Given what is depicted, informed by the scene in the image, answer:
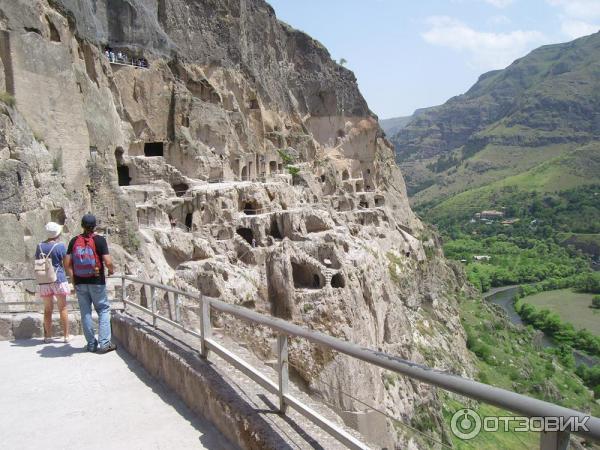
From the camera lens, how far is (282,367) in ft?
13.4

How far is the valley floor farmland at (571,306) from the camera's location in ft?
211

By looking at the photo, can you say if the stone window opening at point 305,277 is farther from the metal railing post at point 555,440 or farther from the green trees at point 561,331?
the green trees at point 561,331

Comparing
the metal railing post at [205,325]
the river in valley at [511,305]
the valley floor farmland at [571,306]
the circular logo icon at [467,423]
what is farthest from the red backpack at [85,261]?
the valley floor farmland at [571,306]

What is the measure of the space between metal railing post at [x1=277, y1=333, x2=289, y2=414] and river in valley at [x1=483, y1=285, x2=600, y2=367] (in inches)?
2125

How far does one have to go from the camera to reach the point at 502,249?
10862cm

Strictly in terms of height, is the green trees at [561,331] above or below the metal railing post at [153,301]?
below

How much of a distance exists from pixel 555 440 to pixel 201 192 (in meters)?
23.8

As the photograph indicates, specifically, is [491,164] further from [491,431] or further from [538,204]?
[491,431]

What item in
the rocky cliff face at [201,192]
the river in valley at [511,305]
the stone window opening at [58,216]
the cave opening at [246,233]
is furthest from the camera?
the river in valley at [511,305]

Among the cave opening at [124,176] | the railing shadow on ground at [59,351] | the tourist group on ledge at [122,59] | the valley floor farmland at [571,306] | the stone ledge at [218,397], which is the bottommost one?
the valley floor farmland at [571,306]

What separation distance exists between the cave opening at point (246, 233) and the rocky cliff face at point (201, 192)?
5 centimetres

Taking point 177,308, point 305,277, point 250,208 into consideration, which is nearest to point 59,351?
point 177,308

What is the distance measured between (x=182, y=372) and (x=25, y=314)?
4.21m

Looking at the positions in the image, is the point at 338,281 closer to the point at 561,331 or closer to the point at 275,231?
the point at 275,231
